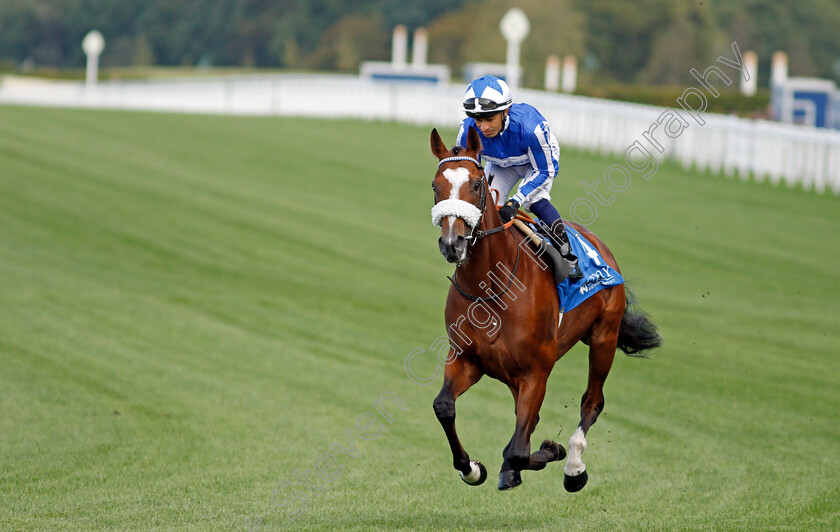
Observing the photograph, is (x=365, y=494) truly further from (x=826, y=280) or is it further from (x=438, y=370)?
(x=826, y=280)

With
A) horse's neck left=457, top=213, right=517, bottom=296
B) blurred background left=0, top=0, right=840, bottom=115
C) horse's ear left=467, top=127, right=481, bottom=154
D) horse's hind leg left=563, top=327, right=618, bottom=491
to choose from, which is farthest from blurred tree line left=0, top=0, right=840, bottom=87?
horse's ear left=467, top=127, right=481, bottom=154

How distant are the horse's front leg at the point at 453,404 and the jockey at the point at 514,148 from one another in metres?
0.97

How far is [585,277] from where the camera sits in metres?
7.25

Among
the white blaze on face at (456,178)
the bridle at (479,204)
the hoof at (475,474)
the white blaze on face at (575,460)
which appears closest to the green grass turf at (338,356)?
the white blaze on face at (575,460)

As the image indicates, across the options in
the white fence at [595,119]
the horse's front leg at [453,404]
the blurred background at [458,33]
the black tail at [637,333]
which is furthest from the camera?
the blurred background at [458,33]

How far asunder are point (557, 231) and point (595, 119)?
18.9 m

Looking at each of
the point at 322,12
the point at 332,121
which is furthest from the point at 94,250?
the point at 322,12

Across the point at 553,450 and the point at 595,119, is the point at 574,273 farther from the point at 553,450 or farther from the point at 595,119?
the point at 595,119

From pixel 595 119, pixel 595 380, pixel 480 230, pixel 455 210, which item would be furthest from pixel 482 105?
pixel 595 119

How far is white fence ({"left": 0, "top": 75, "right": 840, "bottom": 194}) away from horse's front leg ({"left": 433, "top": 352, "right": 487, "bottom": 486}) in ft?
29.0

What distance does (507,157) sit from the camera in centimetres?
697

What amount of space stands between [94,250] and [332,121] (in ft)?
49.8

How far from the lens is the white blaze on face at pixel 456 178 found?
5.95 meters

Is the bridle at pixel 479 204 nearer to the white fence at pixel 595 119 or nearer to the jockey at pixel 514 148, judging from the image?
the jockey at pixel 514 148
